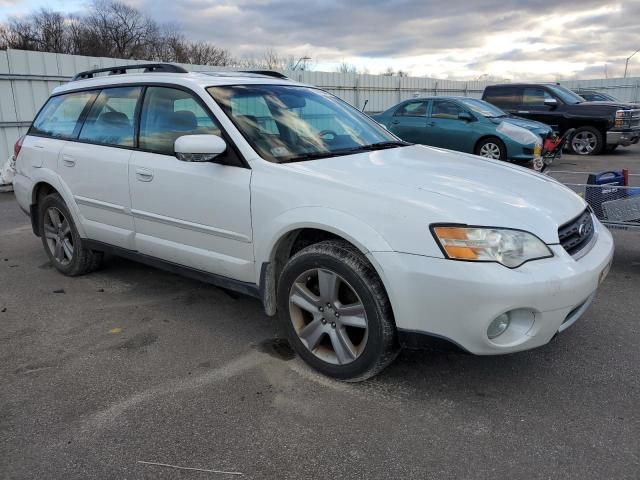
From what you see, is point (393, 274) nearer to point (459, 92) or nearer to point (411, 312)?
point (411, 312)

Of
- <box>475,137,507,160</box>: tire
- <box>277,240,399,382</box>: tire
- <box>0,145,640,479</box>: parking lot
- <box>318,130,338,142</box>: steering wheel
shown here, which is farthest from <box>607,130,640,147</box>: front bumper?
<box>277,240,399,382</box>: tire

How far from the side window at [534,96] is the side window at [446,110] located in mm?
4103

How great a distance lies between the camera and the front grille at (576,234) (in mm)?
2811

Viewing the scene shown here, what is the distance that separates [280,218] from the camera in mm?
3055

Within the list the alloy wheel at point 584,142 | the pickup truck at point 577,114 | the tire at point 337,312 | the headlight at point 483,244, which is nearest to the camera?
the headlight at point 483,244

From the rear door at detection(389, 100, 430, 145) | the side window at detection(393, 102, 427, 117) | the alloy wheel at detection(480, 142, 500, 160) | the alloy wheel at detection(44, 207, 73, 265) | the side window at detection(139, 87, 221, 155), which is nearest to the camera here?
the side window at detection(139, 87, 221, 155)

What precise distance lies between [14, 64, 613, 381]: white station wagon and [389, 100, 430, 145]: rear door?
720cm

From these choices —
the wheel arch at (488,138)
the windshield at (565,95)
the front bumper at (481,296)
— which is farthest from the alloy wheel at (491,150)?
the front bumper at (481,296)

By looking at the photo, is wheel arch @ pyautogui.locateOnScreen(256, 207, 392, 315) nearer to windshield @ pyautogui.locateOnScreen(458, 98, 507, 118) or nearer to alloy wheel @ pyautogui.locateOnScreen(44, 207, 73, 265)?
alloy wheel @ pyautogui.locateOnScreen(44, 207, 73, 265)

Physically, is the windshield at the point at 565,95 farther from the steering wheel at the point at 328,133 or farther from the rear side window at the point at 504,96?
the steering wheel at the point at 328,133

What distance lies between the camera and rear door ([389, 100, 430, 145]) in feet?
37.1

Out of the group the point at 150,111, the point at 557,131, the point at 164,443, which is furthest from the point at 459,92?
the point at 164,443

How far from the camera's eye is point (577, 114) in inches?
536

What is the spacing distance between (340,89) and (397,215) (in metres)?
15.5
